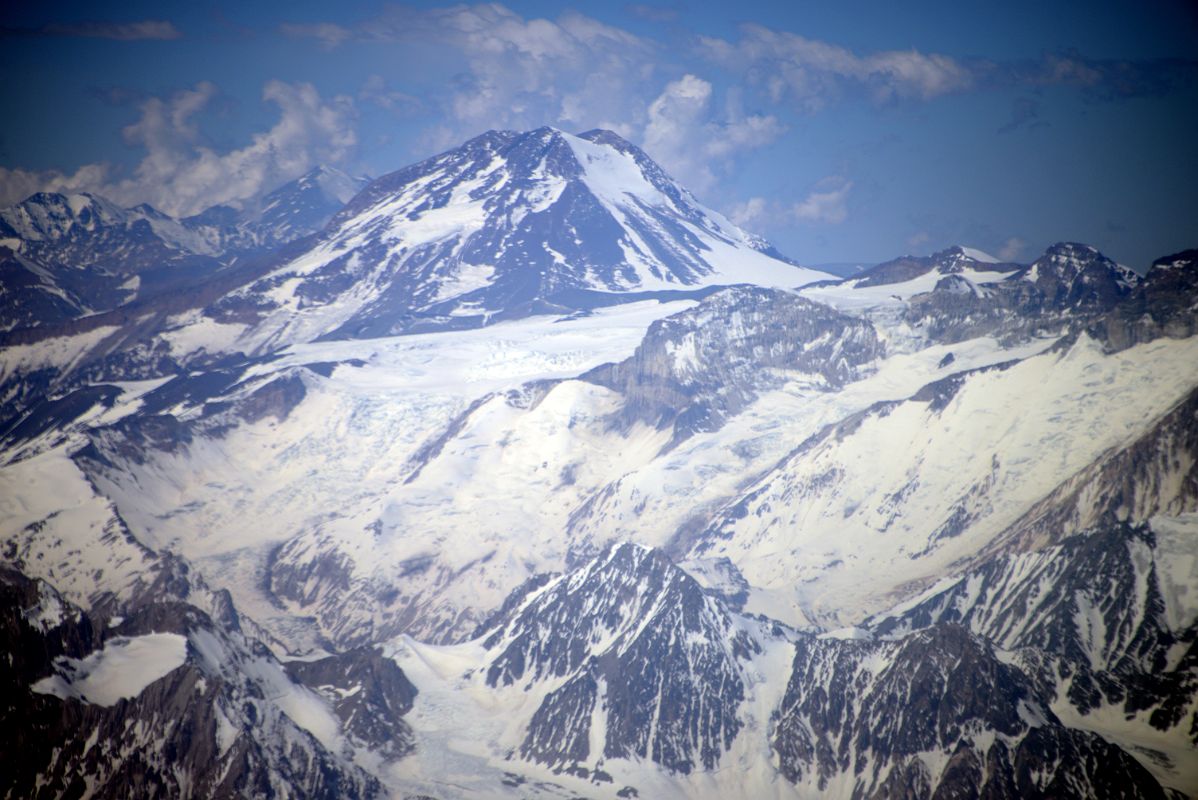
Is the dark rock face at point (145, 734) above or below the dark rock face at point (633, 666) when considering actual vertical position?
below

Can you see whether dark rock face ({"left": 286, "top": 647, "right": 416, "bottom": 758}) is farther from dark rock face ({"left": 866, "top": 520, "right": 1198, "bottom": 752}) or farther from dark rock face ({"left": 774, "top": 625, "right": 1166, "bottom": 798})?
dark rock face ({"left": 866, "top": 520, "right": 1198, "bottom": 752})

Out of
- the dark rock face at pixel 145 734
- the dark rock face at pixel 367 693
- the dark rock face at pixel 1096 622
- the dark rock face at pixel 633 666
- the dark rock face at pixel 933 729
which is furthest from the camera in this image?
the dark rock face at pixel 367 693

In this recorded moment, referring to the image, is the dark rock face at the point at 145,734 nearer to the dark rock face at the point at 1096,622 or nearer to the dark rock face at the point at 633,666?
the dark rock face at the point at 633,666

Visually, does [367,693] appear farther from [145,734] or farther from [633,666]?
[145,734]

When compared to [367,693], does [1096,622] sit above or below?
above

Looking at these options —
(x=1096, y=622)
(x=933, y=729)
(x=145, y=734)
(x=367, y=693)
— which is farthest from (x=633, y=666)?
(x=145, y=734)

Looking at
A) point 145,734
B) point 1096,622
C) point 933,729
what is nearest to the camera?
point 145,734

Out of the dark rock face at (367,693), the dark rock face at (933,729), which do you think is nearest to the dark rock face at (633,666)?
the dark rock face at (933,729)

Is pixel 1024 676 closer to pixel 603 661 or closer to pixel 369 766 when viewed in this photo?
pixel 603 661

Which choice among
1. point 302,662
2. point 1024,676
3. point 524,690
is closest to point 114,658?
point 302,662
